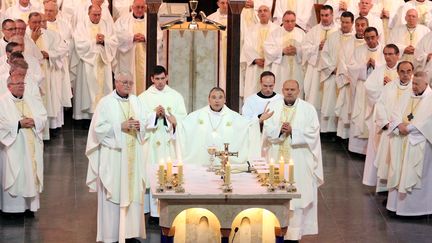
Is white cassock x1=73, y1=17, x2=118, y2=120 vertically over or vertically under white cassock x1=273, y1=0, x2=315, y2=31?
under

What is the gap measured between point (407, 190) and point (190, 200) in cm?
465

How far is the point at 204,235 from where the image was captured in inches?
481

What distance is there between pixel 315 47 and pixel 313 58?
194 millimetres

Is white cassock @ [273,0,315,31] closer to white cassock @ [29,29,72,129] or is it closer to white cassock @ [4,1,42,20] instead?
white cassock @ [29,29,72,129]

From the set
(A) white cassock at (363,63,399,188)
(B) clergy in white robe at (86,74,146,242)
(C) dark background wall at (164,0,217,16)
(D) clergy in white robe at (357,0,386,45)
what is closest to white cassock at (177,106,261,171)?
(B) clergy in white robe at (86,74,146,242)

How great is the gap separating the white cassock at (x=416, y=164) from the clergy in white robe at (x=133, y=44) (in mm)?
5919

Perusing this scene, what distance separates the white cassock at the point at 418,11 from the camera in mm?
20797

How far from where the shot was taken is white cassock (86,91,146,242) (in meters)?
14.0

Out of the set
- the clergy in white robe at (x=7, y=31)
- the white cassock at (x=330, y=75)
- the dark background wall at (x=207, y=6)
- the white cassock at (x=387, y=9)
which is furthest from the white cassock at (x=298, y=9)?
the clergy in white robe at (x=7, y=31)

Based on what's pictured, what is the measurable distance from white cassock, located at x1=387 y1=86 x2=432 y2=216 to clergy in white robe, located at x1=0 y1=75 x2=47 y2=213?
440cm

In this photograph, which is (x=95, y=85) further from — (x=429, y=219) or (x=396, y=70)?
(x=429, y=219)

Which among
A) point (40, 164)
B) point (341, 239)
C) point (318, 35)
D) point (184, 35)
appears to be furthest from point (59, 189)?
point (318, 35)

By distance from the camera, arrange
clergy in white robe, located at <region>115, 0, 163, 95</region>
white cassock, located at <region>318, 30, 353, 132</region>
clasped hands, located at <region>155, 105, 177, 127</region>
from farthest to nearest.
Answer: clergy in white robe, located at <region>115, 0, 163, 95</region>, white cassock, located at <region>318, 30, 353, 132</region>, clasped hands, located at <region>155, 105, 177, 127</region>

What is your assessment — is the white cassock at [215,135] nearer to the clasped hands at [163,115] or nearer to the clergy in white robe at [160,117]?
the clasped hands at [163,115]
